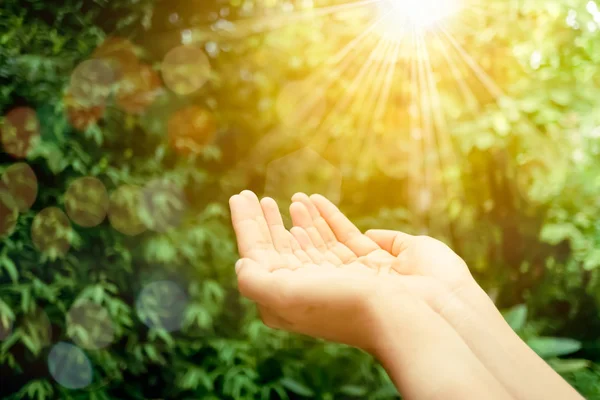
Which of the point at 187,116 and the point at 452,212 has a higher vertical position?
the point at 187,116

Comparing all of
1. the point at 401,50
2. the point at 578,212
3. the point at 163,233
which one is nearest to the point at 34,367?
the point at 163,233

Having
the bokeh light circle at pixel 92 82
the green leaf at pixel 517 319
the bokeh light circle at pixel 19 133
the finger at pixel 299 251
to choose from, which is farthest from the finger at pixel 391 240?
the bokeh light circle at pixel 19 133

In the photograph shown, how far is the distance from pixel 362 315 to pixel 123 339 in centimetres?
141

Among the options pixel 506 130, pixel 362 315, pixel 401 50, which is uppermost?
pixel 401 50

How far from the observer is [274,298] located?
109cm

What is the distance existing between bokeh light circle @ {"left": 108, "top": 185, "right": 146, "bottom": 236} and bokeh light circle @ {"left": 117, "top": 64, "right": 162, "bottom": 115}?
1.09 ft

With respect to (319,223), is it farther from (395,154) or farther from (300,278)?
(395,154)

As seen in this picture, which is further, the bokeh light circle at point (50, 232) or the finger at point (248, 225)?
the bokeh light circle at point (50, 232)

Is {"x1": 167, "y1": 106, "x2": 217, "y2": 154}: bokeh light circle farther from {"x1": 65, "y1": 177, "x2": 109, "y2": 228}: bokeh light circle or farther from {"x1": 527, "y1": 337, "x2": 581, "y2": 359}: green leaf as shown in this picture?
{"x1": 527, "y1": 337, "x2": 581, "y2": 359}: green leaf

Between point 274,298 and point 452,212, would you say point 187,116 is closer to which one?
point 452,212

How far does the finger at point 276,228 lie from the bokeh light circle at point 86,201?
986 millimetres

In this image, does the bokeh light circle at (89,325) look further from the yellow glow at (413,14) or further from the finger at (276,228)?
the yellow glow at (413,14)

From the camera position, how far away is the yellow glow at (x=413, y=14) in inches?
87.7

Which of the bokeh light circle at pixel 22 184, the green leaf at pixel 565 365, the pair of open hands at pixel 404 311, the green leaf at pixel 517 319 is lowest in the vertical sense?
the green leaf at pixel 565 365
